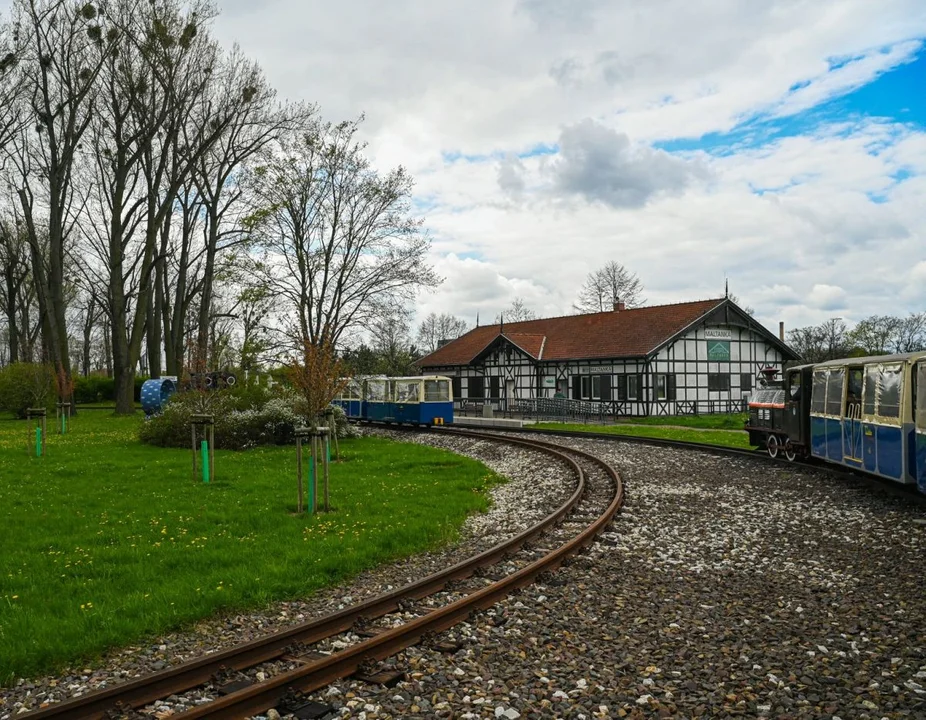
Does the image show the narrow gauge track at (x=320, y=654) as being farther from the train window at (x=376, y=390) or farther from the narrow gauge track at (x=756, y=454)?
the train window at (x=376, y=390)

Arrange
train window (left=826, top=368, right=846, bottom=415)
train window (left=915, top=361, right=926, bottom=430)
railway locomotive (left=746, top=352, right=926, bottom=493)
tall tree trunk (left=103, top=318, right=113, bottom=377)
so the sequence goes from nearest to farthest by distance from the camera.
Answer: train window (left=915, top=361, right=926, bottom=430), railway locomotive (left=746, top=352, right=926, bottom=493), train window (left=826, top=368, right=846, bottom=415), tall tree trunk (left=103, top=318, right=113, bottom=377)

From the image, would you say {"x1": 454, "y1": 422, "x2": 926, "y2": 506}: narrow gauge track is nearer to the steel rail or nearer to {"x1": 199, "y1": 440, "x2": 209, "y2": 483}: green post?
the steel rail

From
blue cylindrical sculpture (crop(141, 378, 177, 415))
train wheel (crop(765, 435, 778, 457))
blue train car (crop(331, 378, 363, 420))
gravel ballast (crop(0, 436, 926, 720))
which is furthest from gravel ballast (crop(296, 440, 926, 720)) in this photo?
blue cylindrical sculpture (crop(141, 378, 177, 415))

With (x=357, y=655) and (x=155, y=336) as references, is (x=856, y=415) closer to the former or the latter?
(x=357, y=655)

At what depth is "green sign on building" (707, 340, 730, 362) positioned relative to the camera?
131 ft

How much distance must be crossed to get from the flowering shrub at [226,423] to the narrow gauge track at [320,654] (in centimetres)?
1446

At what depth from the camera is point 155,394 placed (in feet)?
102

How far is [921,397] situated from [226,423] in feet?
57.2

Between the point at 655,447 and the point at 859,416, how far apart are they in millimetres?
8234

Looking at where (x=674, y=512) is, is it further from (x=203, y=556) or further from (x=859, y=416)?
(x=203, y=556)

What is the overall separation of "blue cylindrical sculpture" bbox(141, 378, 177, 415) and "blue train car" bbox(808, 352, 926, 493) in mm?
24772

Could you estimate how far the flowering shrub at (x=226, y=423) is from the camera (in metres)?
21.8

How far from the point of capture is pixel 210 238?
34844 millimetres

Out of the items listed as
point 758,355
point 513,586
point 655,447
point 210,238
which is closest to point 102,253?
point 210,238
